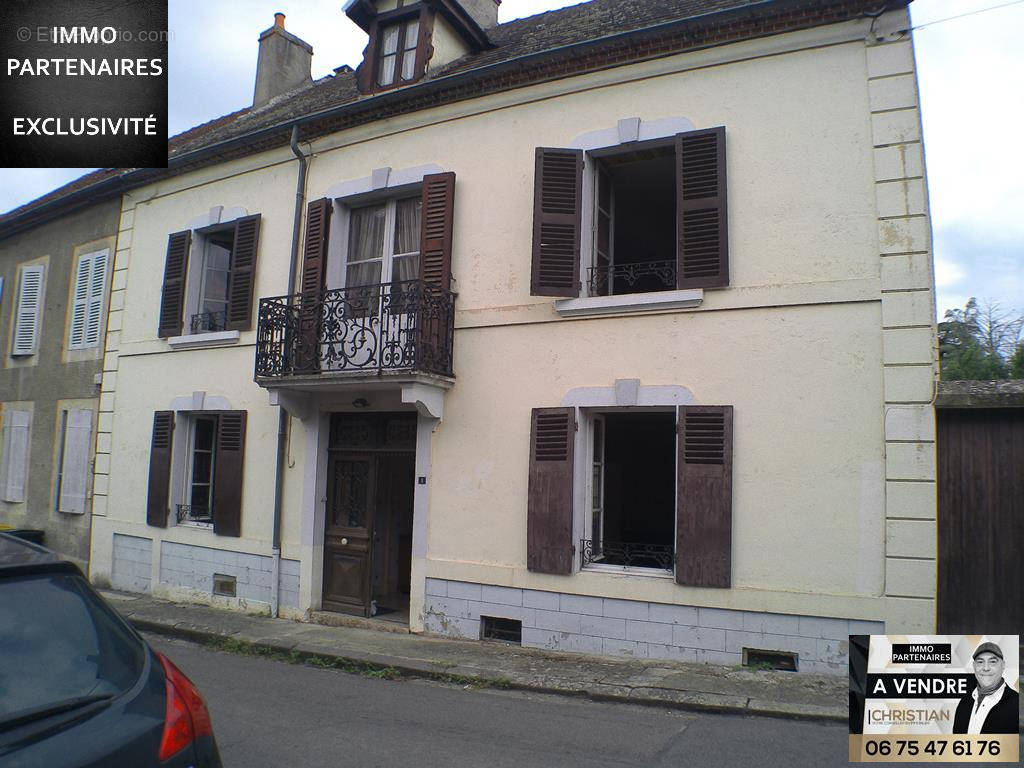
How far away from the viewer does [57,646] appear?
2.52 meters

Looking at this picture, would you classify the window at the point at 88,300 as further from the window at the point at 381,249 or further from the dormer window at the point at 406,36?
the dormer window at the point at 406,36

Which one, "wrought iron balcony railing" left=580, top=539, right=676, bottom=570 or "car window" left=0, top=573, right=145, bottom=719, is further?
"wrought iron balcony railing" left=580, top=539, right=676, bottom=570

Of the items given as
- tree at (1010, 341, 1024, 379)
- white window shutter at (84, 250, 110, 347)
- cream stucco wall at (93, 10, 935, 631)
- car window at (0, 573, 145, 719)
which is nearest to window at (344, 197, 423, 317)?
cream stucco wall at (93, 10, 935, 631)

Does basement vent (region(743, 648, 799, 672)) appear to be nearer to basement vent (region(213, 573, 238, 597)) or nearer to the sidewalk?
the sidewalk

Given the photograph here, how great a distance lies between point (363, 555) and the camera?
918 cm

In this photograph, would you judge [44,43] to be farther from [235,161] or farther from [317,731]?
[317,731]

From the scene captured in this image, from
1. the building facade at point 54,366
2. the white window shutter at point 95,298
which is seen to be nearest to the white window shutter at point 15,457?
the building facade at point 54,366

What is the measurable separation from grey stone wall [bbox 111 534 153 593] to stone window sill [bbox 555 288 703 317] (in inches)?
295

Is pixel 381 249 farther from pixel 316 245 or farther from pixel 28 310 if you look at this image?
pixel 28 310

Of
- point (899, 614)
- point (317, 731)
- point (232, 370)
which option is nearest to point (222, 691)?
point (317, 731)

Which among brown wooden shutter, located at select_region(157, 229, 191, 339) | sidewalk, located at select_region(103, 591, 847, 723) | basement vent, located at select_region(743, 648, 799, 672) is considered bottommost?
sidewalk, located at select_region(103, 591, 847, 723)

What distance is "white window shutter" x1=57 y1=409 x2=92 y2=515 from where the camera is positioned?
12.1 metres

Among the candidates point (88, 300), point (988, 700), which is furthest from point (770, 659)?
point (88, 300)

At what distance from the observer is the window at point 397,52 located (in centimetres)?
984
